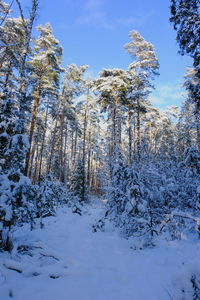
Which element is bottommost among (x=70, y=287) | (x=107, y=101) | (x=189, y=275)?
(x=70, y=287)

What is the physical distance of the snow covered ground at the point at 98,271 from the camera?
2.91m

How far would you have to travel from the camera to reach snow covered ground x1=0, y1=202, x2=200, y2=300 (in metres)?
2.91

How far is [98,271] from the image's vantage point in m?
3.90

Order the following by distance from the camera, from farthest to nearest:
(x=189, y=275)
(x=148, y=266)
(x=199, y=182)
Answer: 1. (x=199, y=182)
2. (x=148, y=266)
3. (x=189, y=275)

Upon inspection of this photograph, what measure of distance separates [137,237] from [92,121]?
24438 mm

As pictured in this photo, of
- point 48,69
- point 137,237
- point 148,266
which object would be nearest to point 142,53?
point 48,69

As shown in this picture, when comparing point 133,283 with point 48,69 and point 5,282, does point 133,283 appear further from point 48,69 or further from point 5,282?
point 48,69

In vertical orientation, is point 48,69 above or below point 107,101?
above

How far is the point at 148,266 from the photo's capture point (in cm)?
411

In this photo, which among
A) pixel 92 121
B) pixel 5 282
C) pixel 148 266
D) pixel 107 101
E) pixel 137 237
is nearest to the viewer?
pixel 5 282

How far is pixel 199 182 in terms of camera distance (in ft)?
21.7

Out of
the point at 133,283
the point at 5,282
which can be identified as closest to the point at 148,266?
the point at 133,283

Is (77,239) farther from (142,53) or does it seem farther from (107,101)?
(142,53)

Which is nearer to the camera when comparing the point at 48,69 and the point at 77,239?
the point at 77,239
